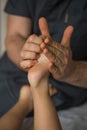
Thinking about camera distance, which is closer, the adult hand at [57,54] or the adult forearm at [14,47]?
the adult hand at [57,54]

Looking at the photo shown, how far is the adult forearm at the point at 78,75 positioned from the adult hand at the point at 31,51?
0.46ft

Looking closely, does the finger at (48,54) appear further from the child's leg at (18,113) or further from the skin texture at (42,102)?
the child's leg at (18,113)

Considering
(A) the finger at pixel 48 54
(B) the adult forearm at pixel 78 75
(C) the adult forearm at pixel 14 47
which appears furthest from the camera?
(C) the adult forearm at pixel 14 47

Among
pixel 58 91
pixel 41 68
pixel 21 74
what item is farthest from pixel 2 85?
pixel 41 68

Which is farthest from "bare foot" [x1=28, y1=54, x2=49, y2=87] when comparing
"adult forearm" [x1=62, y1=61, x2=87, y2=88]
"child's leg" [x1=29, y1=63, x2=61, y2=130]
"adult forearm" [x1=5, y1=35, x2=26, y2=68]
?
"adult forearm" [x1=5, y1=35, x2=26, y2=68]

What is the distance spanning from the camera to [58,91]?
101 centimetres

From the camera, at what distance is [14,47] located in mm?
1053

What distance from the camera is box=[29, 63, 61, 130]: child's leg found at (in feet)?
2.50

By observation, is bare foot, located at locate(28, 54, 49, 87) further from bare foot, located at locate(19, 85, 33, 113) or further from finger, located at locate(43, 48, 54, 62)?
bare foot, located at locate(19, 85, 33, 113)

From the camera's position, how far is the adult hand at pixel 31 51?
765 millimetres

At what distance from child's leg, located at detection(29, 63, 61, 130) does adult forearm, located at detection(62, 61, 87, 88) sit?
12cm

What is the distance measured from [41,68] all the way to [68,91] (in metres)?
0.28

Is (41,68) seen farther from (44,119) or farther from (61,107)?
(61,107)

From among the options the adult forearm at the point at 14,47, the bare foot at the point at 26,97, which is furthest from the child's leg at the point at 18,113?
the adult forearm at the point at 14,47
